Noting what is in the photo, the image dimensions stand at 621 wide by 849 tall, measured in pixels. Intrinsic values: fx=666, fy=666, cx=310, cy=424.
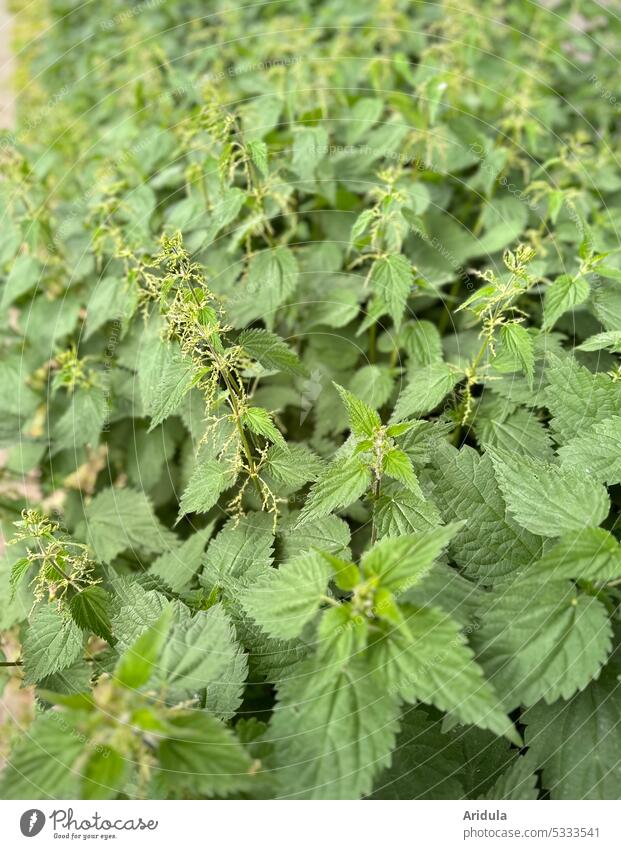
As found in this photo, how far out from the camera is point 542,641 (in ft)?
3.03

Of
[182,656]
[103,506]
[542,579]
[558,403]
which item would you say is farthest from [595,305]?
[103,506]

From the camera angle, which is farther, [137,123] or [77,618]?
[137,123]

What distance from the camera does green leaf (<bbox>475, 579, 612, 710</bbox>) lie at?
0.90 m

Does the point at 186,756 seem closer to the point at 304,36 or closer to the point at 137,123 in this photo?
the point at 137,123

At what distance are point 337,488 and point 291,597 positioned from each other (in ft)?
0.64

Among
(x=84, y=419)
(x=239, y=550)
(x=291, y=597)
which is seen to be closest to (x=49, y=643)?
(x=239, y=550)

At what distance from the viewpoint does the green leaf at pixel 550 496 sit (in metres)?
0.98

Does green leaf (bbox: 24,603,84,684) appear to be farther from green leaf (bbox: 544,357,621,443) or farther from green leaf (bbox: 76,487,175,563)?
green leaf (bbox: 544,357,621,443)

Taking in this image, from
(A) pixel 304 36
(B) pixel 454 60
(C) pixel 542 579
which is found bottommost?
(C) pixel 542 579

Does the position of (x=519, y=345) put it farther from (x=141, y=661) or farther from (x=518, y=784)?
(x=141, y=661)

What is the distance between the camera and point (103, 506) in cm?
149

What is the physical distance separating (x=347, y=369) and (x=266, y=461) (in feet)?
1.40
